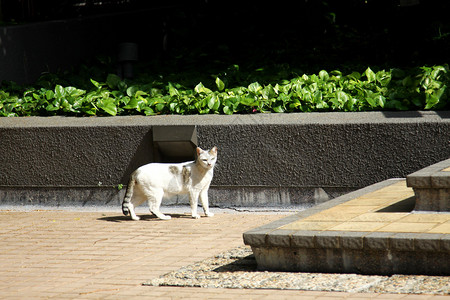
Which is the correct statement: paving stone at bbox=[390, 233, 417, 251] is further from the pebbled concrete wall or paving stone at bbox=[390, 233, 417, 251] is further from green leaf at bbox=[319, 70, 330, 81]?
green leaf at bbox=[319, 70, 330, 81]

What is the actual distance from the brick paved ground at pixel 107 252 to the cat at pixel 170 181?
233mm

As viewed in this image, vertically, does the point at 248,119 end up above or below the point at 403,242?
above

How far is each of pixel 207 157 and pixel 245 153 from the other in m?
0.79

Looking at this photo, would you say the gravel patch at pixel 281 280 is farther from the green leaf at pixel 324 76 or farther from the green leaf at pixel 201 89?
the green leaf at pixel 324 76

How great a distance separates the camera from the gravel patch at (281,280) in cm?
449

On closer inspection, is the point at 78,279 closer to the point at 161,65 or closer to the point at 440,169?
the point at 440,169

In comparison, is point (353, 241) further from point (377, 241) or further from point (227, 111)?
point (227, 111)

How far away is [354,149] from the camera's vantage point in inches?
311

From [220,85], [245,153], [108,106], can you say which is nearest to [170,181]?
[245,153]

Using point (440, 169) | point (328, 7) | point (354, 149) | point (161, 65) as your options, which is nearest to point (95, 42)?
point (161, 65)

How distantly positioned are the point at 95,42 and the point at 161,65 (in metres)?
1.53

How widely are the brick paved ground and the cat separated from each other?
233mm

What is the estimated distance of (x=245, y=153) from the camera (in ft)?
27.1

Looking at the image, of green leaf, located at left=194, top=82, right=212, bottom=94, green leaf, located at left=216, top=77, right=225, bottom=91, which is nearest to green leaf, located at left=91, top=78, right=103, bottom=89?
green leaf, located at left=194, top=82, right=212, bottom=94
